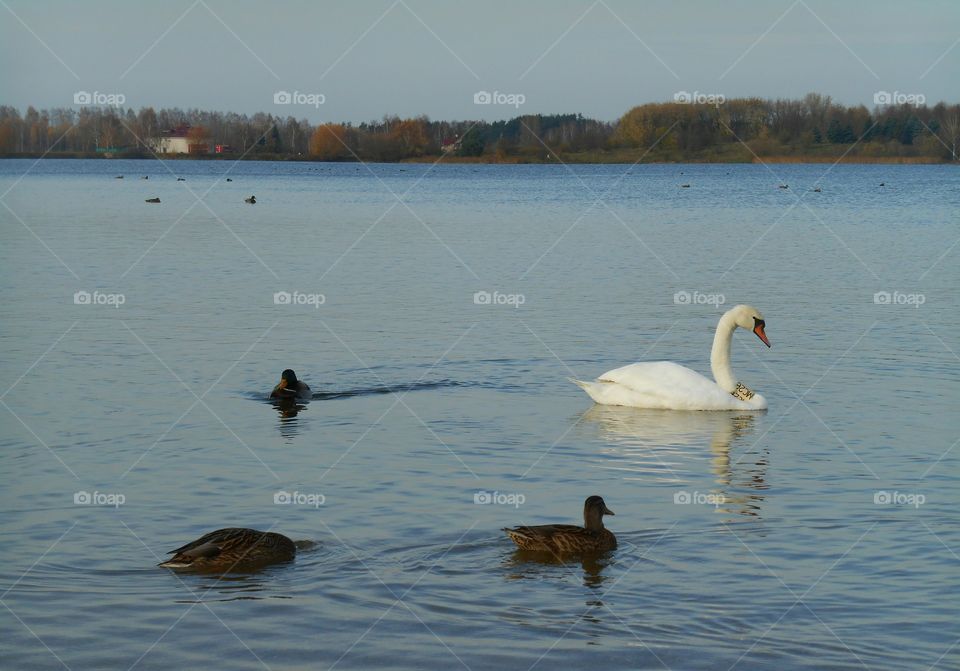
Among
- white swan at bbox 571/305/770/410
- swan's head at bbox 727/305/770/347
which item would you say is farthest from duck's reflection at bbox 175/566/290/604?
swan's head at bbox 727/305/770/347

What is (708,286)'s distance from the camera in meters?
28.4

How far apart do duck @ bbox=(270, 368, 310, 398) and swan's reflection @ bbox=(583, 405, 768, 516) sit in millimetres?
3431

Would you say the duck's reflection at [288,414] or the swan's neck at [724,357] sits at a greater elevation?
the swan's neck at [724,357]

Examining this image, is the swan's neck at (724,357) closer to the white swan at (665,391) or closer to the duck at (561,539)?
the white swan at (665,391)

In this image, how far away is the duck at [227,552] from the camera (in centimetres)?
929

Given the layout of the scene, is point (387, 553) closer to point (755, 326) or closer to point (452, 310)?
point (755, 326)

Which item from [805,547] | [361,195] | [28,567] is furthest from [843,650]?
[361,195]

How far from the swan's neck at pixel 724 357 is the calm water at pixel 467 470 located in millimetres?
585

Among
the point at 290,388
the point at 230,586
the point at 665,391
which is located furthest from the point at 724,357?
the point at 230,586

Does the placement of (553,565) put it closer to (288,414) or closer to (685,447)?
(685,447)

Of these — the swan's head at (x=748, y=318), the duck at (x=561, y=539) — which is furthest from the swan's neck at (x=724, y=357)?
the duck at (x=561, y=539)

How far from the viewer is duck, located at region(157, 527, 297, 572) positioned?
9.29 m

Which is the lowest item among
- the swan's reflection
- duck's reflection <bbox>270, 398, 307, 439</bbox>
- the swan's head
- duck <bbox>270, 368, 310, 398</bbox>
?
the swan's reflection

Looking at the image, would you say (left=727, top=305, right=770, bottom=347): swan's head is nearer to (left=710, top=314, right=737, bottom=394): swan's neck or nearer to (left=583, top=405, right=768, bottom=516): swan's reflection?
(left=710, top=314, right=737, bottom=394): swan's neck
